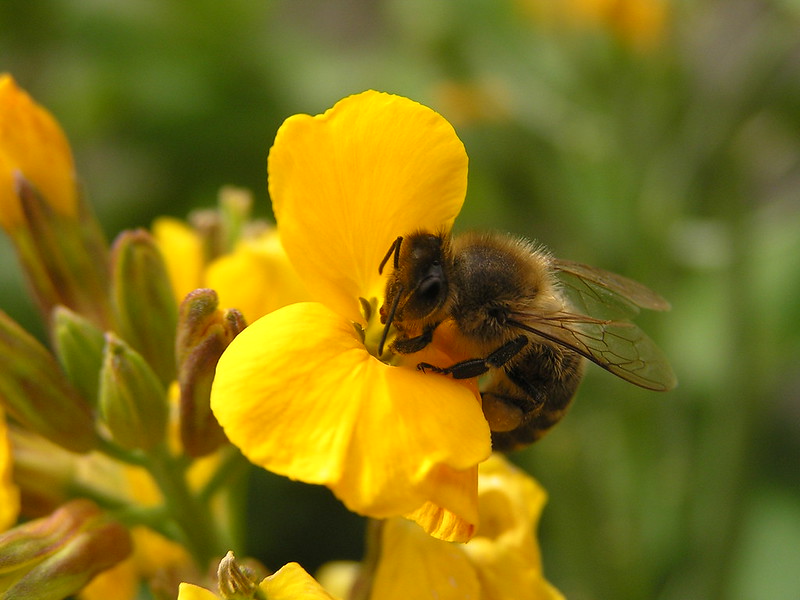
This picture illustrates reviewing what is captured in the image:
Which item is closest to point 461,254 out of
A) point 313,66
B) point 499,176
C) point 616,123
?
point 616,123

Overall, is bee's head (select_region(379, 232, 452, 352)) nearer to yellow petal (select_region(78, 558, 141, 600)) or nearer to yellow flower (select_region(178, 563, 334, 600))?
yellow flower (select_region(178, 563, 334, 600))

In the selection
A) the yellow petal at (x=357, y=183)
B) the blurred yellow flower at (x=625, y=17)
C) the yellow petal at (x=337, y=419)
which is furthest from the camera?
the blurred yellow flower at (x=625, y=17)

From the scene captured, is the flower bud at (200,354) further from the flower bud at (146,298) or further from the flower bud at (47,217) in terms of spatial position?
the flower bud at (47,217)

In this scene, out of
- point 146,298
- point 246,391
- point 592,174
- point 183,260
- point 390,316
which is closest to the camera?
point 246,391

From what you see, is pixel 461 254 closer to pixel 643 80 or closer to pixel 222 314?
pixel 222 314

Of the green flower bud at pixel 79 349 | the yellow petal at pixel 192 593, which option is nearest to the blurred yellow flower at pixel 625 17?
the green flower bud at pixel 79 349

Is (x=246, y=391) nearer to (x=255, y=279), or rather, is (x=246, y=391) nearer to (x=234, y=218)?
(x=255, y=279)

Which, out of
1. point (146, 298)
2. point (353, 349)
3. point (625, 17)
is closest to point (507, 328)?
point (353, 349)
